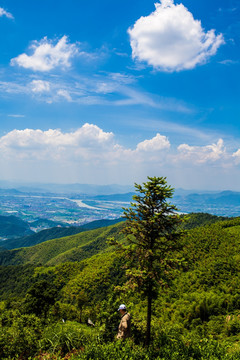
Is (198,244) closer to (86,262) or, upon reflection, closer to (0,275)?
(86,262)

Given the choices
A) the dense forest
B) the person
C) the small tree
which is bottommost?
the dense forest

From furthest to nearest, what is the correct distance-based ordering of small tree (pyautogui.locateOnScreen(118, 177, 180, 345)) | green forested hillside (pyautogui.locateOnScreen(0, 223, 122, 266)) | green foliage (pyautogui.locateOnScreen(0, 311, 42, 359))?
green forested hillside (pyautogui.locateOnScreen(0, 223, 122, 266)) → small tree (pyautogui.locateOnScreen(118, 177, 180, 345)) → green foliage (pyautogui.locateOnScreen(0, 311, 42, 359))

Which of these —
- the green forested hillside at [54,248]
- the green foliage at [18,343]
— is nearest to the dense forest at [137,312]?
the green foliage at [18,343]

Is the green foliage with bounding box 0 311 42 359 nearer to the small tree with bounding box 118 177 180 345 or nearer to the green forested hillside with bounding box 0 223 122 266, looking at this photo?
the small tree with bounding box 118 177 180 345

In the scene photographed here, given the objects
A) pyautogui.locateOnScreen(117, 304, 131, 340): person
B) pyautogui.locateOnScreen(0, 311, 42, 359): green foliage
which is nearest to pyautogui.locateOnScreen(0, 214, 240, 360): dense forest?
pyautogui.locateOnScreen(0, 311, 42, 359): green foliage

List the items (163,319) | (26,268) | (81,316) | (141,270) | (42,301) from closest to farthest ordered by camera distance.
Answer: (141,270)
(163,319)
(42,301)
(81,316)
(26,268)

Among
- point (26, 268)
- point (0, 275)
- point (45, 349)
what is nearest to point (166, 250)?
point (45, 349)

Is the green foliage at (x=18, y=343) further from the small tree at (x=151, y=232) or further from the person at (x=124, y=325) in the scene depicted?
the small tree at (x=151, y=232)
